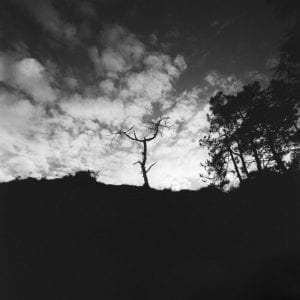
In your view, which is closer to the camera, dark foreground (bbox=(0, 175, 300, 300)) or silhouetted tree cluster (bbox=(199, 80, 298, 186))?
dark foreground (bbox=(0, 175, 300, 300))

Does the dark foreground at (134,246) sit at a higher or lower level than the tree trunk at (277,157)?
lower

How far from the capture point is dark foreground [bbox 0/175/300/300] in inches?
339

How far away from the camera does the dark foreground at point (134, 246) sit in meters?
8.62

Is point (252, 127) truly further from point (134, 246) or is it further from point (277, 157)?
point (134, 246)

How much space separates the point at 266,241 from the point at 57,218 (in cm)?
1324

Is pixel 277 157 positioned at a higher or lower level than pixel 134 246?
higher

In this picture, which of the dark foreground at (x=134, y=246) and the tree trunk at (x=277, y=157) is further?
the tree trunk at (x=277, y=157)

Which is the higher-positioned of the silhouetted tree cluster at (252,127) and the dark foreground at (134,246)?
the silhouetted tree cluster at (252,127)

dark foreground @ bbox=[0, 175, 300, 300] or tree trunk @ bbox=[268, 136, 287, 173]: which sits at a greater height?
tree trunk @ bbox=[268, 136, 287, 173]

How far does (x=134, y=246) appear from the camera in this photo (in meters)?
11.5

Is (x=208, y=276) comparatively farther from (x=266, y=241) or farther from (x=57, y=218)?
(x=57, y=218)

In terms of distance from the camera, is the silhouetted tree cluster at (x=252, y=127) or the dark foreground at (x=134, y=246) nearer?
the dark foreground at (x=134, y=246)

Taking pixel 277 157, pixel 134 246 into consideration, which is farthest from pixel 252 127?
pixel 134 246

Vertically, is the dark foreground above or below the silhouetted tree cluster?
below
